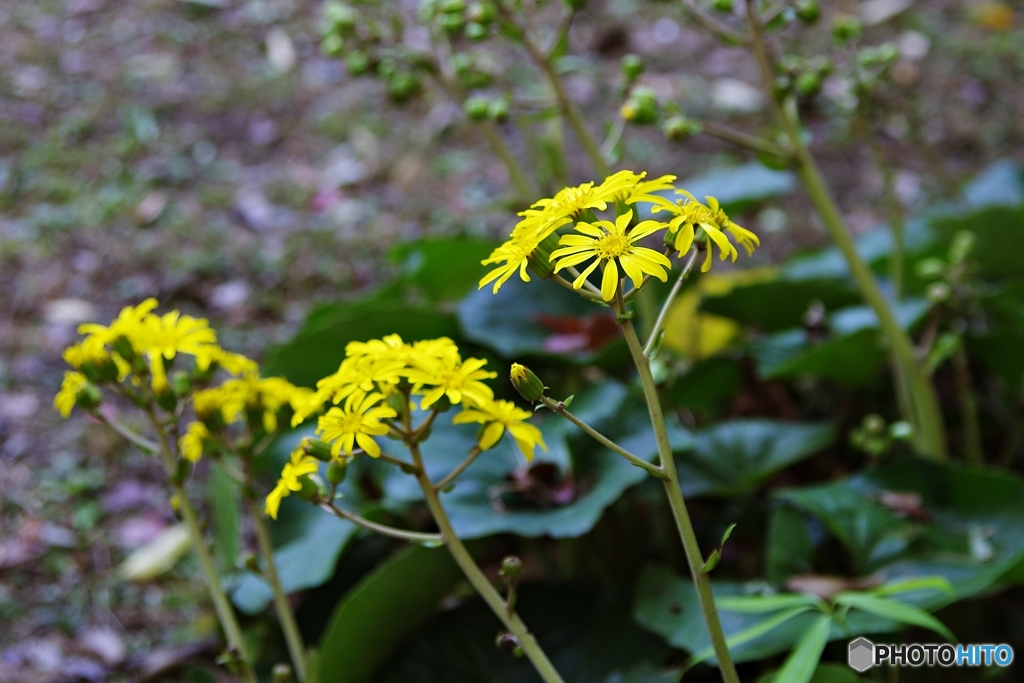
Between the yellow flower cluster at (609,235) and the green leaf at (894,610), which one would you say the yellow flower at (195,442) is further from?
the green leaf at (894,610)

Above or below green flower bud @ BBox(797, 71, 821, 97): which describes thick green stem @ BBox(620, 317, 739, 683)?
below

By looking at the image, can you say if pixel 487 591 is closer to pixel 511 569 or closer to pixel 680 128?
pixel 511 569

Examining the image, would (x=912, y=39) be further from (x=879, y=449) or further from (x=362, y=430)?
(x=362, y=430)

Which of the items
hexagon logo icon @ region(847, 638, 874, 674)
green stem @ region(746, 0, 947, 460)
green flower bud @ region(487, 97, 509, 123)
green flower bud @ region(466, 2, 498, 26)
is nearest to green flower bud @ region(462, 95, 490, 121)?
green flower bud @ region(487, 97, 509, 123)

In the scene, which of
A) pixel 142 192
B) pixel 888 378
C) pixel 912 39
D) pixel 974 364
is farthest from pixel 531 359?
pixel 912 39

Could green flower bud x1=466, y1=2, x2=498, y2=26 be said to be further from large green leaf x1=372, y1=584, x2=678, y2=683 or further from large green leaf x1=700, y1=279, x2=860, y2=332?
large green leaf x1=372, y1=584, x2=678, y2=683

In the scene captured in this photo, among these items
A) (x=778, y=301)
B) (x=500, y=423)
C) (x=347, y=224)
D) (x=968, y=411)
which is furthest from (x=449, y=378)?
(x=347, y=224)

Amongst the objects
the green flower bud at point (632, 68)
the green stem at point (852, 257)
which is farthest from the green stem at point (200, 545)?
the green stem at point (852, 257)
